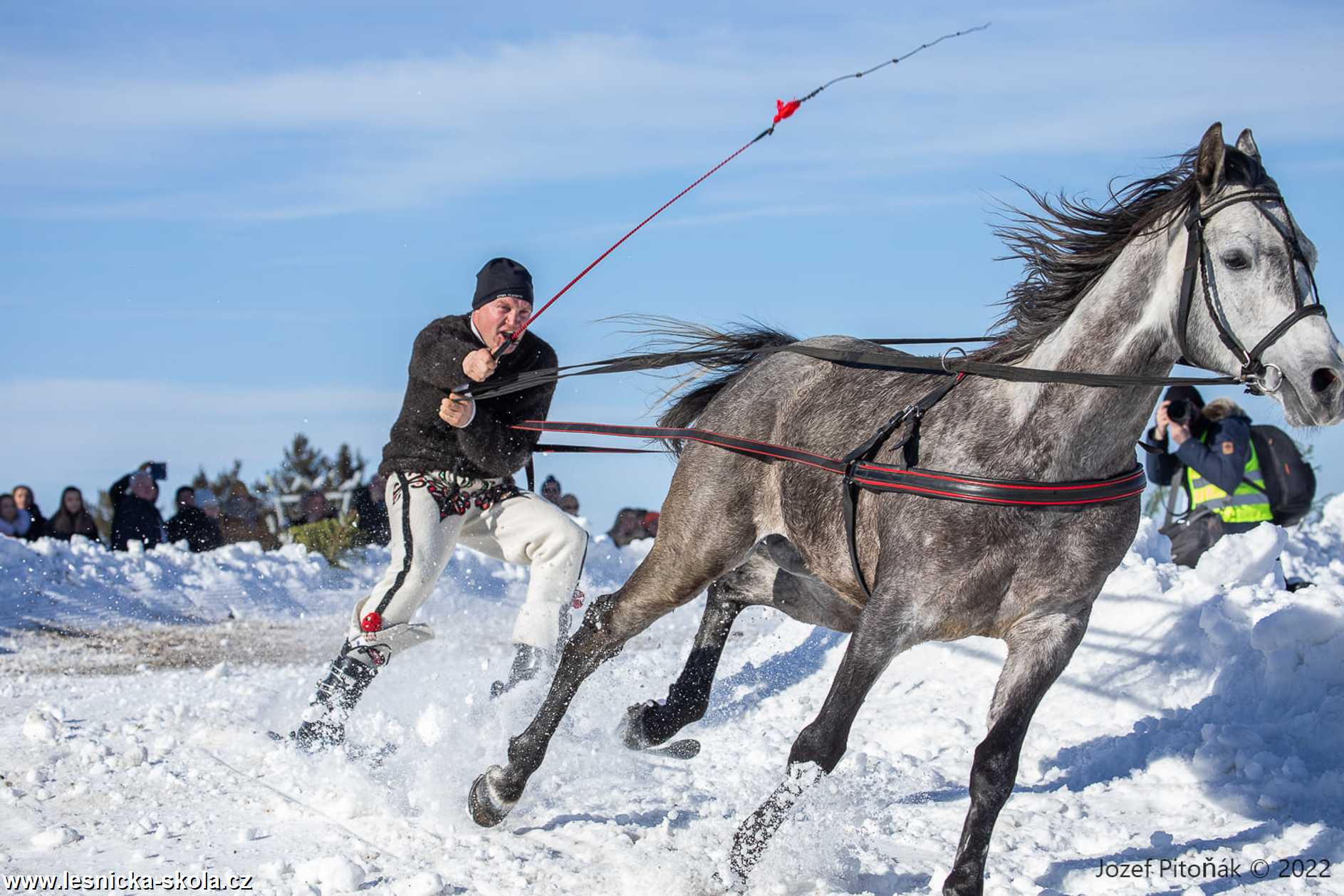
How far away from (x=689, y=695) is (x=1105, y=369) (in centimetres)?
252

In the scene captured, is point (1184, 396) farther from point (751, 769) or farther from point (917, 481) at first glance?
point (917, 481)

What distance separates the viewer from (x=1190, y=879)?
4484 millimetres

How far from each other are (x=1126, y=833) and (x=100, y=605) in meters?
9.79

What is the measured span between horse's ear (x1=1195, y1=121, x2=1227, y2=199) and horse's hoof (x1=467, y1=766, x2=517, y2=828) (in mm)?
3257

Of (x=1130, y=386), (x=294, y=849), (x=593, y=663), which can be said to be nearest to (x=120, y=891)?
(x=294, y=849)

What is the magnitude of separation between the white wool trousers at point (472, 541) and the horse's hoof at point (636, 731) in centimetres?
49

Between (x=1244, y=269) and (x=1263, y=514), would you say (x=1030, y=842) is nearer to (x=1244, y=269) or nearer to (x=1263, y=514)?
(x=1244, y=269)

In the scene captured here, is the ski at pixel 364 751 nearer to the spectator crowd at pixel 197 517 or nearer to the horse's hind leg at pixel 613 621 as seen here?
the horse's hind leg at pixel 613 621

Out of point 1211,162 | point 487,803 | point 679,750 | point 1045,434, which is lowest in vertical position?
point 679,750

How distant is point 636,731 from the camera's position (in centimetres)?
575

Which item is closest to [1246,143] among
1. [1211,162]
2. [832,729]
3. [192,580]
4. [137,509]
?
[1211,162]

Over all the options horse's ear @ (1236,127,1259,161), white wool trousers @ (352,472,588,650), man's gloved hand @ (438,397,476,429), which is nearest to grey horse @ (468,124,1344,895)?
horse's ear @ (1236,127,1259,161)

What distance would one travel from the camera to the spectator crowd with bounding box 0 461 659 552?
1349 centimetres

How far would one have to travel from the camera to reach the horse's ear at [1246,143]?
4082 millimetres
